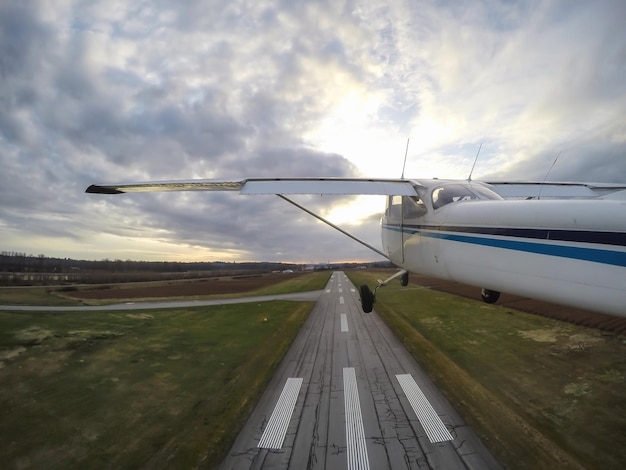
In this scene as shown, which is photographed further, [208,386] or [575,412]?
[208,386]

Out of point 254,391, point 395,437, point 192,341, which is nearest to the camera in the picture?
point 395,437

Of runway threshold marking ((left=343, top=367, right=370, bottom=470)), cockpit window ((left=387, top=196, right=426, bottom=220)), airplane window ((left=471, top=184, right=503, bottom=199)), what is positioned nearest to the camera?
airplane window ((left=471, top=184, right=503, bottom=199))

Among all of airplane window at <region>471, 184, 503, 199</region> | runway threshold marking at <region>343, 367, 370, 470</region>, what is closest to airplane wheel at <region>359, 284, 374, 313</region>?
runway threshold marking at <region>343, 367, 370, 470</region>

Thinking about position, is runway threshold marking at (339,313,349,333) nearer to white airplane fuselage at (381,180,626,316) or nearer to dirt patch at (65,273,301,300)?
white airplane fuselage at (381,180,626,316)

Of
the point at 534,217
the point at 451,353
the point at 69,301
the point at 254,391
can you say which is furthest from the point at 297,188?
the point at 69,301

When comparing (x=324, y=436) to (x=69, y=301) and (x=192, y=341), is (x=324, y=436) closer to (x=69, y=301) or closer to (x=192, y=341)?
(x=192, y=341)

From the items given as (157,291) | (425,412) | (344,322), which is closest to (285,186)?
(425,412)

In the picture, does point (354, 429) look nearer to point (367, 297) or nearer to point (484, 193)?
point (367, 297)
